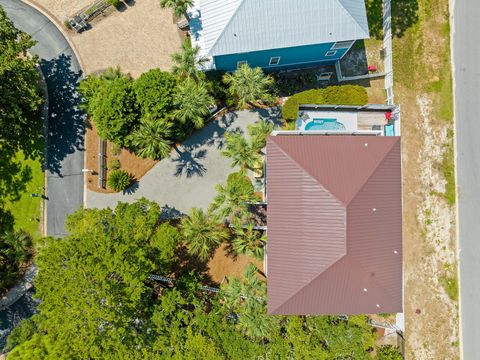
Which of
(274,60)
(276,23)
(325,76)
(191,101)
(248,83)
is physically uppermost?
(276,23)

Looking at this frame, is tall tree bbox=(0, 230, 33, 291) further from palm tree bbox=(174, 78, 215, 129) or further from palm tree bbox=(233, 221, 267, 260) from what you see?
palm tree bbox=(233, 221, 267, 260)

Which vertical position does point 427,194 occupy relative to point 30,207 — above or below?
above

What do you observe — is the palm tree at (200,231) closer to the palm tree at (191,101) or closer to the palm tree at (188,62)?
the palm tree at (191,101)

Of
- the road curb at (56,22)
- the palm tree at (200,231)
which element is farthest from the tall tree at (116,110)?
the palm tree at (200,231)

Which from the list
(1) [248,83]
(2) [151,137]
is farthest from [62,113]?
(1) [248,83]

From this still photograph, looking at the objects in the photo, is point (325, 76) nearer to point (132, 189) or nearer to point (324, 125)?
point (324, 125)

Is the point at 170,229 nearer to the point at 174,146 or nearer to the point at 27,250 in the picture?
the point at 174,146
